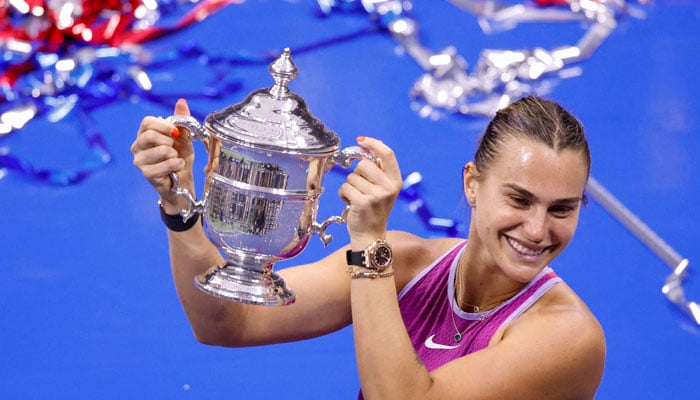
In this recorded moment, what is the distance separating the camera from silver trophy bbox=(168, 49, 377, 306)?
1754mm

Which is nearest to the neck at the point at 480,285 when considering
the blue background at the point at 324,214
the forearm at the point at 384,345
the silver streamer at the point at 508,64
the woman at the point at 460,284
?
the woman at the point at 460,284

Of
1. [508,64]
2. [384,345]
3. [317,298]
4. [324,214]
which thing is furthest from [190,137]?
[508,64]

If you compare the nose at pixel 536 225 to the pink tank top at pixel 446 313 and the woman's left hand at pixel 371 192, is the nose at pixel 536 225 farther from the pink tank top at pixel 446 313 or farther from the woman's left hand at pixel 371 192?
the woman's left hand at pixel 371 192

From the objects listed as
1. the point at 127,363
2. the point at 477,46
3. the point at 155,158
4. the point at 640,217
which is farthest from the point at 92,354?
the point at 477,46

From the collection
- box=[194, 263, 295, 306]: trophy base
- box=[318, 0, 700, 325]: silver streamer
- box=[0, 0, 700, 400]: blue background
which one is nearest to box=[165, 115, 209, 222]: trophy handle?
box=[194, 263, 295, 306]: trophy base

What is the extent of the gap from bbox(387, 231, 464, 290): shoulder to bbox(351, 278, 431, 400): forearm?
458 millimetres

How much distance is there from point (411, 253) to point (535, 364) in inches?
17.6

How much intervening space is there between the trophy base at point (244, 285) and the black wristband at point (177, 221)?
135mm

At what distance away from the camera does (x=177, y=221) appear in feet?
6.51

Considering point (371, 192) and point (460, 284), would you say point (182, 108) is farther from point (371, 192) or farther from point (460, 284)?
point (460, 284)

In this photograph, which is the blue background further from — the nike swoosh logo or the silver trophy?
the silver trophy

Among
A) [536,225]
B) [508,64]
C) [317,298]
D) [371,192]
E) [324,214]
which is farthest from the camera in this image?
[508,64]

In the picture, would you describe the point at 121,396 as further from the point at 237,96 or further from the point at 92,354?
the point at 237,96

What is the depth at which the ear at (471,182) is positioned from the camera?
6.97 ft
